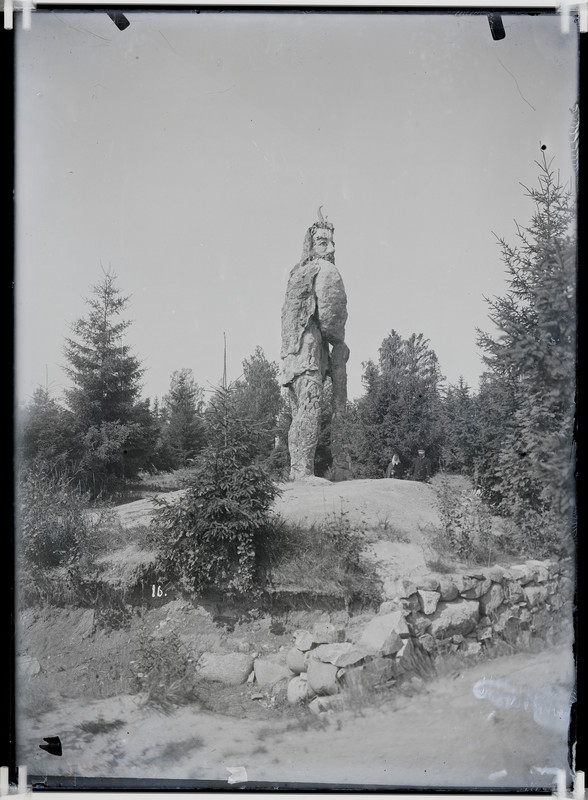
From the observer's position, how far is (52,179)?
4465 mm

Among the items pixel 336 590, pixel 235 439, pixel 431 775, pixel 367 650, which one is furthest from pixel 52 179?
pixel 431 775

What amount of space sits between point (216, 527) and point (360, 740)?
210cm

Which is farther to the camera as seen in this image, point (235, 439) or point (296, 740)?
point (235, 439)

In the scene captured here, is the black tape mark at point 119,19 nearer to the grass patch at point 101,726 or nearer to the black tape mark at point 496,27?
the black tape mark at point 496,27

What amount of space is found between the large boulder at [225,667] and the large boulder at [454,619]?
1636mm

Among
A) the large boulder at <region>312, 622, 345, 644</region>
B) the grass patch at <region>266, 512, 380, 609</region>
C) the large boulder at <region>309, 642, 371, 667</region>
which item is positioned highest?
the grass patch at <region>266, 512, 380, 609</region>

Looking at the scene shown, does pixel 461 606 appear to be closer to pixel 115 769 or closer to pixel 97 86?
pixel 115 769

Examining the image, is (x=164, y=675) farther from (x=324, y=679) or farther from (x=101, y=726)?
(x=324, y=679)

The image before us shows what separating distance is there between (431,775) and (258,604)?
1955 millimetres

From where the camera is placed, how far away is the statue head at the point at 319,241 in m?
4.73

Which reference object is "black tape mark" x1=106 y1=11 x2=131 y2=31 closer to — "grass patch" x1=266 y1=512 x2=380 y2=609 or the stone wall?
"grass patch" x1=266 y1=512 x2=380 y2=609

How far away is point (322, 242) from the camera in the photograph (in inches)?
193

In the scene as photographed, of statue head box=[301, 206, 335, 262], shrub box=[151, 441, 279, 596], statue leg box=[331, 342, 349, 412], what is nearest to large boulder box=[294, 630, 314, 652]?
shrub box=[151, 441, 279, 596]

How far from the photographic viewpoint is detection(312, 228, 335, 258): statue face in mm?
4818
